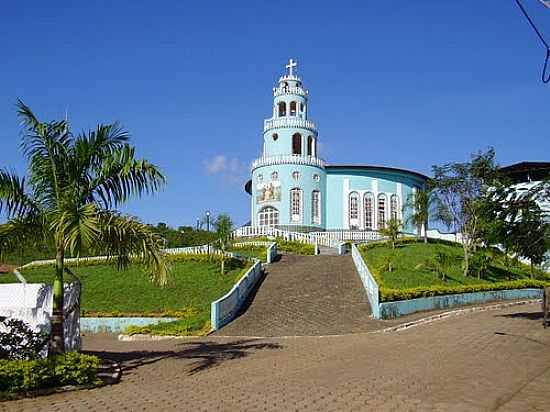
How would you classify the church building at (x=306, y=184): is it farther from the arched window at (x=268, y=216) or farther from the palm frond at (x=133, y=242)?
the palm frond at (x=133, y=242)

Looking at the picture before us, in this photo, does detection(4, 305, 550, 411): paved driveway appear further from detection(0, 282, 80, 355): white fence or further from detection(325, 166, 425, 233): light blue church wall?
detection(325, 166, 425, 233): light blue church wall

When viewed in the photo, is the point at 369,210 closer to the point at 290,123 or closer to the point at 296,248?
the point at 290,123

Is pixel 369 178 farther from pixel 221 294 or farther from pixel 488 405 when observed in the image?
pixel 488 405

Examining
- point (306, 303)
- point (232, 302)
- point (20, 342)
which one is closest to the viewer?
point (20, 342)

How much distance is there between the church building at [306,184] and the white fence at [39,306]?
101ft

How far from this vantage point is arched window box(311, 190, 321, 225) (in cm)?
4366

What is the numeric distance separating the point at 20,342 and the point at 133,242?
2341 millimetres

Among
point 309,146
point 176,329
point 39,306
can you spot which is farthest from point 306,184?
point 39,306

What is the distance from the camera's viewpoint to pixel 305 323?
60.4 feet

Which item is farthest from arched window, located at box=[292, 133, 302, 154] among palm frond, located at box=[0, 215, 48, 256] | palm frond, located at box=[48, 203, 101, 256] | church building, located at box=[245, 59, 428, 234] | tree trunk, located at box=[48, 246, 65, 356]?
palm frond, located at box=[48, 203, 101, 256]

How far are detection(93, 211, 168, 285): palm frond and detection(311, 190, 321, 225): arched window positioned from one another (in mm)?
33479

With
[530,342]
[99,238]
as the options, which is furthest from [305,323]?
[99,238]

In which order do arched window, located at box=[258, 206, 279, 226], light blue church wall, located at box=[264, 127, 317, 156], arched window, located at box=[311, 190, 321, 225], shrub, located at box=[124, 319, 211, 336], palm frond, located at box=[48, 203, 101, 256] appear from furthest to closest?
light blue church wall, located at box=[264, 127, 317, 156], arched window, located at box=[311, 190, 321, 225], arched window, located at box=[258, 206, 279, 226], shrub, located at box=[124, 319, 211, 336], palm frond, located at box=[48, 203, 101, 256]

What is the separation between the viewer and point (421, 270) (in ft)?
88.5
